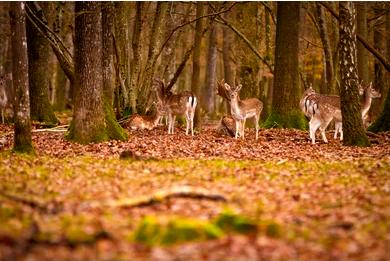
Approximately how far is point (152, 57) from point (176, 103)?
97.6 inches

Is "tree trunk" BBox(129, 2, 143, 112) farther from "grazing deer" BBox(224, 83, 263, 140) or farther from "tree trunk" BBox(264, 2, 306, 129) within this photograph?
"tree trunk" BBox(264, 2, 306, 129)

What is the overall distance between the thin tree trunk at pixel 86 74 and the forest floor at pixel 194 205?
4.15ft

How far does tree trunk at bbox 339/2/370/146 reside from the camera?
45.2 feet

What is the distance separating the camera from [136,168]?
1062cm

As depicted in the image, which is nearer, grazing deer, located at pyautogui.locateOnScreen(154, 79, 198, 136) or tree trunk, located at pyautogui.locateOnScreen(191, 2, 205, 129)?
grazing deer, located at pyautogui.locateOnScreen(154, 79, 198, 136)

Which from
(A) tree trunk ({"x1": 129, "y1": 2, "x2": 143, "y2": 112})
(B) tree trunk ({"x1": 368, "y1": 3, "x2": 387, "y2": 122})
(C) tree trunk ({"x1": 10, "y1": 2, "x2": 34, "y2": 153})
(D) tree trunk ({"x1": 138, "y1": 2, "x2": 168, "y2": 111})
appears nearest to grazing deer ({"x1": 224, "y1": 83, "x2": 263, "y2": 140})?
(D) tree trunk ({"x1": 138, "y1": 2, "x2": 168, "y2": 111})

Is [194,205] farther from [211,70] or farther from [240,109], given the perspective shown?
[211,70]

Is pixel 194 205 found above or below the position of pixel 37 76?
below

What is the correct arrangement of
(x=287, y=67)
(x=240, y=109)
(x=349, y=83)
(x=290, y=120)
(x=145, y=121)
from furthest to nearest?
1. (x=145, y=121)
2. (x=290, y=120)
3. (x=287, y=67)
4. (x=240, y=109)
5. (x=349, y=83)

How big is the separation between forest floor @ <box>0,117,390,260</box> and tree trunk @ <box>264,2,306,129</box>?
5.29 m

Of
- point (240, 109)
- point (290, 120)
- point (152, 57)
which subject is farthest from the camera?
point (152, 57)

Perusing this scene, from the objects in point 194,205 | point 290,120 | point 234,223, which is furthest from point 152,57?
point 234,223

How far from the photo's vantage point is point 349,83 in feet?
45.7

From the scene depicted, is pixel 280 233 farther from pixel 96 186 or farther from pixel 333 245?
pixel 96 186
